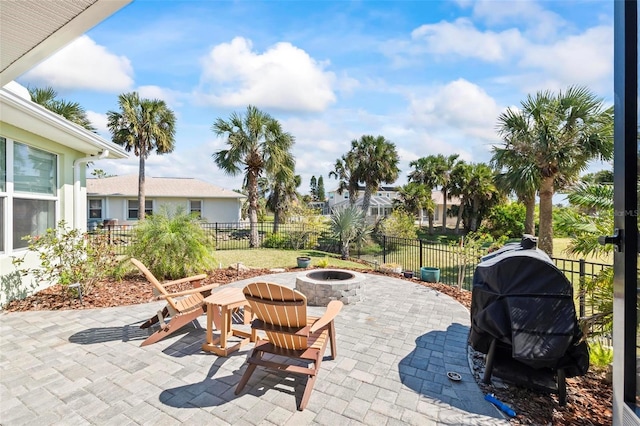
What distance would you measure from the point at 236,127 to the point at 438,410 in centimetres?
1441

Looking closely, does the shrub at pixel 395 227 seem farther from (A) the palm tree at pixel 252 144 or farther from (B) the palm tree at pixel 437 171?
(B) the palm tree at pixel 437 171

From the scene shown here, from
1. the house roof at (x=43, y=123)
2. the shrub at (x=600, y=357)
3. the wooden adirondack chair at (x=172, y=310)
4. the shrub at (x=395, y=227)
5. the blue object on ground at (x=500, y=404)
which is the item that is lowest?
the blue object on ground at (x=500, y=404)

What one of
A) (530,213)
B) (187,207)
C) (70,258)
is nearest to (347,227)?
(530,213)

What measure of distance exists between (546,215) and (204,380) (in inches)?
450

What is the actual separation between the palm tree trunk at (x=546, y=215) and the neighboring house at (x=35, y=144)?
11.9m

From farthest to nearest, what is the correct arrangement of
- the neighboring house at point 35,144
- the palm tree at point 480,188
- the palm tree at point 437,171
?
the palm tree at point 437,171 < the palm tree at point 480,188 < the neighboring house at point 35,144

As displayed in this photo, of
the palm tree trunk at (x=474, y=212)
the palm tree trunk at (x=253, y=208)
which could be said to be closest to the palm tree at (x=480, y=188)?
the palm tree trunk at (x=474, y=212)

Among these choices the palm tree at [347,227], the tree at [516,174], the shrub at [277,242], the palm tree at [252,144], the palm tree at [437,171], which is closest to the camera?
the tree at [516,174]

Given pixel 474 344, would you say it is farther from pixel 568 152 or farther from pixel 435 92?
pixel 568 152

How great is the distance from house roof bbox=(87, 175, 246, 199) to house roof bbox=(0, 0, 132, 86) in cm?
2037

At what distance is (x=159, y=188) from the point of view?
73.5ft

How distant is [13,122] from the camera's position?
5.00 metres

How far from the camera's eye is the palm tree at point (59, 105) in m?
12.0

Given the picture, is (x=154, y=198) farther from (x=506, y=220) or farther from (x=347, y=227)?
(x=506, y=220)
